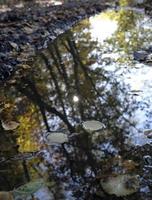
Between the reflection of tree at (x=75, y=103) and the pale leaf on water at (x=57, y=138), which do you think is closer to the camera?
the reflection of tree at (x=75, y=103)

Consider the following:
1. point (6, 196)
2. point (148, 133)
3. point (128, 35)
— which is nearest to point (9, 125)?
point (148, 133)

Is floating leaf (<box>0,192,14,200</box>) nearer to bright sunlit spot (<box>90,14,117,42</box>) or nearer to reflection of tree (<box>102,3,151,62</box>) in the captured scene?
reflection of tree (<box>102,3,151,62</box>)

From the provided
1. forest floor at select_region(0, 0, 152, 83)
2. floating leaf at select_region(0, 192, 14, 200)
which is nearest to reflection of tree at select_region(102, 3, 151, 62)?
forest floor at select_region(0, 0, 152, 83)

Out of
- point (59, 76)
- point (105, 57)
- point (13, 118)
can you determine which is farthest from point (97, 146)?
point (105, 57)

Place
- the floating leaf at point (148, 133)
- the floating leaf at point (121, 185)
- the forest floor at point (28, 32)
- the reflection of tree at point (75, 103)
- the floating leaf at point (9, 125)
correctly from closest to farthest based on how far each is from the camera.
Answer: the floating leaf at point (121, 185), the reflection of tree at point (75, 103), the floating leaf at point (148, 133), the floating leaf at point (9, 125), the forest floor at point (28, 32)

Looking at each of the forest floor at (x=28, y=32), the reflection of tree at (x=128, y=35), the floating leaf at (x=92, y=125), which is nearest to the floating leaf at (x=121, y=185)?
the floating leaf at (x=92, y=125)

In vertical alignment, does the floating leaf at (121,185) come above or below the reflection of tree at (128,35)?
below

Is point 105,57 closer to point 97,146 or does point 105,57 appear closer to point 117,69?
point 117,69

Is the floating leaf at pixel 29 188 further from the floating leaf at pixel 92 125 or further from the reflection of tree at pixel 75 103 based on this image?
the floating leaf at pixel 92 125
